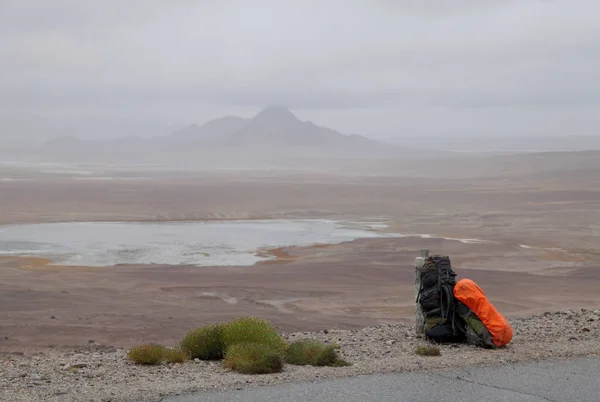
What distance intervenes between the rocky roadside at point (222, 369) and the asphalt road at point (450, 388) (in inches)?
15.4

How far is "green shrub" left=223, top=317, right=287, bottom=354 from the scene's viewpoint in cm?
1197

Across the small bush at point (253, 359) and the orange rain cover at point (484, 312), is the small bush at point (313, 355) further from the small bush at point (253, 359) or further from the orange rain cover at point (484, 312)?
the orange rain cover at point (484, 312)

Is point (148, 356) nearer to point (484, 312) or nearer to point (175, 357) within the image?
point (175, 357)

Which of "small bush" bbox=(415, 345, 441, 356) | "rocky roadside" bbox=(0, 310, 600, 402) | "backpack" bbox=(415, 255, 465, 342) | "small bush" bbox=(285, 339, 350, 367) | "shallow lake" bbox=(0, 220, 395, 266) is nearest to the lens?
"rocky roadside" bbox=(0, 310, 600, 402)

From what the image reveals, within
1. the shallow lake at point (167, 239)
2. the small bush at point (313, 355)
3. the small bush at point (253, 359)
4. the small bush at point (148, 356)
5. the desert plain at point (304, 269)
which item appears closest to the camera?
the small bush at point (253, 359)

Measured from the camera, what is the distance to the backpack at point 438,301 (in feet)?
39.2

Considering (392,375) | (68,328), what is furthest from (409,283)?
(392,375)

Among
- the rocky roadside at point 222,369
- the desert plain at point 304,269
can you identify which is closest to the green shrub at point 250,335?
the rocky roadside at point 222,369

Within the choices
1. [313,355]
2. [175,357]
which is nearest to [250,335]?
[175,357]

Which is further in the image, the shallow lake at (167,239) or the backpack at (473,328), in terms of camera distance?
the shallow lake at (167,239)

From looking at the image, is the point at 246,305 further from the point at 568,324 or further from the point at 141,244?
the point at 141,244

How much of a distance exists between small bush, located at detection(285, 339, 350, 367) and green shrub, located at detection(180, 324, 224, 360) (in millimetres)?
1163

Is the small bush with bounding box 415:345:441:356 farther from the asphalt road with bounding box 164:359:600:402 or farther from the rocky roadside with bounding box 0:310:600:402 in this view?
the asphalt road with bounding box 164:359:600:402

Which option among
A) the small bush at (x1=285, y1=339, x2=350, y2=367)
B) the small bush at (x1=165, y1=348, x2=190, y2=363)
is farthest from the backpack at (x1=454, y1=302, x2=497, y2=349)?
the small bush at (x1=165, y1=348, x2=190, y2=363)
